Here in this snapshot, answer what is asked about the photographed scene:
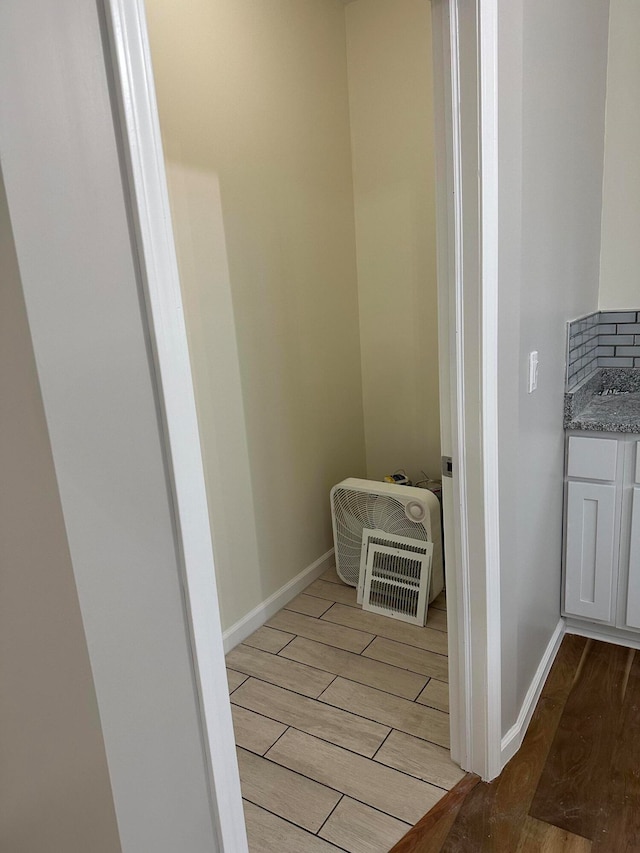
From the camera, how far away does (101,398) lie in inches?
26.0

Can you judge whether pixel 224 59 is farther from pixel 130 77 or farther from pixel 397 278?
pixel 130 77

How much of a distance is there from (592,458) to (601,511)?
0.65 feet

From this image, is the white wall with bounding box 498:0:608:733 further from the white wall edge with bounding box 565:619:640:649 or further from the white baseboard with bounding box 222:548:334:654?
the white baseboard with bounding box 222:548:334:654

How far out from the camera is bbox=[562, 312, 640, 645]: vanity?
207cm

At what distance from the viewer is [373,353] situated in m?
3.05

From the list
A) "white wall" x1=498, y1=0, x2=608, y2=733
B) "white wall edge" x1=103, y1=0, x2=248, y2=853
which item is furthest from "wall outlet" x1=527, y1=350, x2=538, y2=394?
"white wall edge" x1=103, y1=0, x2=248, y2=853

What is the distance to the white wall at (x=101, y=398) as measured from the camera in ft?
1.90

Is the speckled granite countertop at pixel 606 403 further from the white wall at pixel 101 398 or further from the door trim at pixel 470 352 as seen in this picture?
the white wall at pixel 101 398

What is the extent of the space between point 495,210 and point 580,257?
982 millimetres

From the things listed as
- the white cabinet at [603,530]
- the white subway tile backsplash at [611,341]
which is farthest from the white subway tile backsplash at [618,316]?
the white cabinet at [603,530]

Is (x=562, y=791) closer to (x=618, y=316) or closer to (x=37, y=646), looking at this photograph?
(x=37, y=646)

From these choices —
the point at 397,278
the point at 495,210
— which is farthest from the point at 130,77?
the point at 397,278

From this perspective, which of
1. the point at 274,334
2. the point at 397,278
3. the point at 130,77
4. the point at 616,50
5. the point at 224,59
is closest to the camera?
the point at 130,77

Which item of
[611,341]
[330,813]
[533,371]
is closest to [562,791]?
[330,813]
